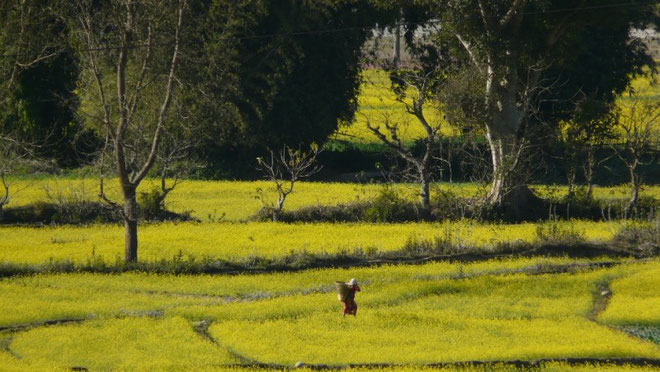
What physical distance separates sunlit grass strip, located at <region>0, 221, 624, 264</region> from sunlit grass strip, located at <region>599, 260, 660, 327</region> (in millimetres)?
3813

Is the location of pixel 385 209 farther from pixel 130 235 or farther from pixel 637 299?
pixel 637 299

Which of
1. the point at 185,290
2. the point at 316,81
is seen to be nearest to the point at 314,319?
the point at 185,290

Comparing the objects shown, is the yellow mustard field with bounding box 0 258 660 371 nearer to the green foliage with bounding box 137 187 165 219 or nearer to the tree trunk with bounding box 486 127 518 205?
the tree trunk with bounding box 486 127 518 205

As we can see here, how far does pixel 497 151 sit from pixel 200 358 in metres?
21.6

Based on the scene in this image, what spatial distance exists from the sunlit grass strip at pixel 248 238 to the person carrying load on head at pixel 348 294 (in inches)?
303

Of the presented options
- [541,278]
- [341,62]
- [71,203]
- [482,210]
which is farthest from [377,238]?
[341,62]

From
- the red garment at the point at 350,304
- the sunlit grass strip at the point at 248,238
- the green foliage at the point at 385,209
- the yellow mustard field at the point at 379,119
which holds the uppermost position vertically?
the yellow mustard field at the point at 379,119

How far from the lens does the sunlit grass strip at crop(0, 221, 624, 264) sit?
115 feet

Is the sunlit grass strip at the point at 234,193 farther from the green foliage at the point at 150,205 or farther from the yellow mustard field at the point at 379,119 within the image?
the yellow mustard field at the point at 379,119

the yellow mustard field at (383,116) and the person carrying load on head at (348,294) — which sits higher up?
the yellow mustard field at (383,116)

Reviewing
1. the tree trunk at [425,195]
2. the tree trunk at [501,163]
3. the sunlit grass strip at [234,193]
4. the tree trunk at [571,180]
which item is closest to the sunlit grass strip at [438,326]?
the tree trunk at [501,163]

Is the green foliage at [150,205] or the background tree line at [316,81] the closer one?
the green foliage at [150,205]

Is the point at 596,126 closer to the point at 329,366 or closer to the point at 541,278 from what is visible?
the point at 541,278

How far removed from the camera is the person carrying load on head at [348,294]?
2528cm
